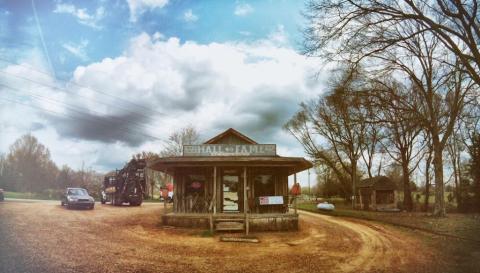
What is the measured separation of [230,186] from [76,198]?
24.5ft

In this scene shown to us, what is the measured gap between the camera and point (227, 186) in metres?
18.5

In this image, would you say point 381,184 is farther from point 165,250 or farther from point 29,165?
point 29,165

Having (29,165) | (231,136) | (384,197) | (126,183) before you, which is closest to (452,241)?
(231,136)

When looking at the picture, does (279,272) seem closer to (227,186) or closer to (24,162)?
(24,162)

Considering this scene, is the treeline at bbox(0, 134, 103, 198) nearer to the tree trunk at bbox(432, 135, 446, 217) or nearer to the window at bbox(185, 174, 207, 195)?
the window at bbox(185, 174, 207, 195)

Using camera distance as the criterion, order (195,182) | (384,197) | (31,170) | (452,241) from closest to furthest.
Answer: (31,170)
(452,241)
(195,182)
(384,197)

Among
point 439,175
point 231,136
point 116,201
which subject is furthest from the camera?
point 116,201

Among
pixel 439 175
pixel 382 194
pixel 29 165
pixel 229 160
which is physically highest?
pixel 229 160

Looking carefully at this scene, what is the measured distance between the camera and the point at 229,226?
50.1 feet

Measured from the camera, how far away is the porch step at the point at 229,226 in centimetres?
1506

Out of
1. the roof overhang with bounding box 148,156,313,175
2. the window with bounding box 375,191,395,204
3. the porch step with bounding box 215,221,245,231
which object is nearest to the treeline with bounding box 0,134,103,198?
the roof overhang with bounding box 148,156,313,175

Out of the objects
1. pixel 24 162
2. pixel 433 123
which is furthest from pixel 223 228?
pixel 433 123

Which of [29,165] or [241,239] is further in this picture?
[241,239]

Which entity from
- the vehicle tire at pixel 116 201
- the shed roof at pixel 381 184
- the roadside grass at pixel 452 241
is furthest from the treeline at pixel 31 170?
the shed roof at pixel 381 184
